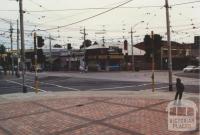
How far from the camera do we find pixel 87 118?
15391 millimetres

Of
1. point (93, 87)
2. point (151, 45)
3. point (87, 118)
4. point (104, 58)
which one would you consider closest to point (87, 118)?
point (87, 118)

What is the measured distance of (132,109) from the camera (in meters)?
17.4

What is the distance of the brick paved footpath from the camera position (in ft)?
42.3

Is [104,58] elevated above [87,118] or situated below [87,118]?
above

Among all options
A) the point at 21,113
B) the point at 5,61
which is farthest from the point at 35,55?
the point at 5,61

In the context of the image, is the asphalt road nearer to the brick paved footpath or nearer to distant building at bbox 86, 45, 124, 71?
the brick paved footpath

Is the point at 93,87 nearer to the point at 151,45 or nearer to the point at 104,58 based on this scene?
the point at 151,45

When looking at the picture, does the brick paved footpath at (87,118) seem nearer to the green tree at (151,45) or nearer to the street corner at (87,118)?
the street corner at (87,118)

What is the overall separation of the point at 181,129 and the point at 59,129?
14.2 ft

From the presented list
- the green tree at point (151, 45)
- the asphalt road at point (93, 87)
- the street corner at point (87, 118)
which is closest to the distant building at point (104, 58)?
the asphalt road at point (93, 87)

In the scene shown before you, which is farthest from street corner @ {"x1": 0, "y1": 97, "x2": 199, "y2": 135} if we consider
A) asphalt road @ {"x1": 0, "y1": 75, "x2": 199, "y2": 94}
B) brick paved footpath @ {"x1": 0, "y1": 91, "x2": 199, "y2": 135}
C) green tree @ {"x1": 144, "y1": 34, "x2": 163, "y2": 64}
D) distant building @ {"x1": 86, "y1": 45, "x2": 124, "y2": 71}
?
distant building @ {"x1": 86, "y1": 45, "x2": 124, "y2": 71}

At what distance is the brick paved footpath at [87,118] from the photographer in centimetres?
1290

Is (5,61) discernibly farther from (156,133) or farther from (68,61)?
(156,133)

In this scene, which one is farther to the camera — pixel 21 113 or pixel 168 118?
pixel 21 113
